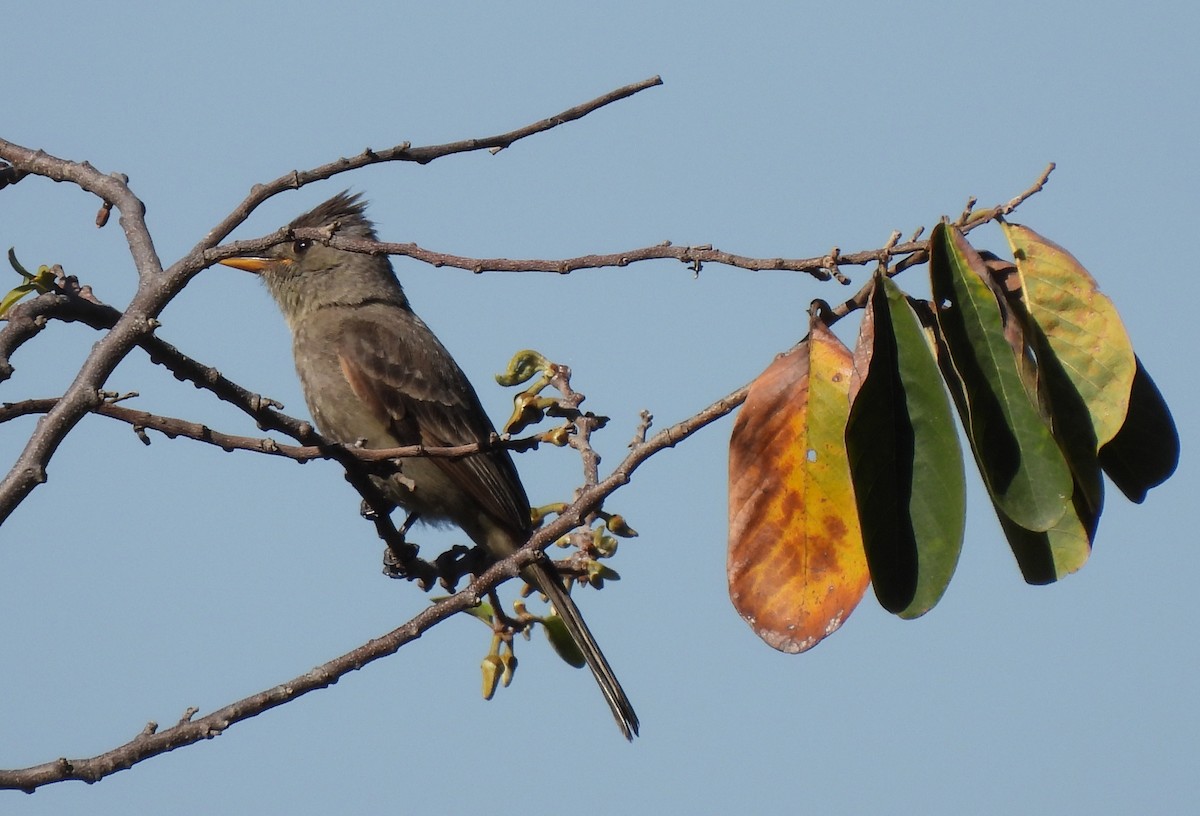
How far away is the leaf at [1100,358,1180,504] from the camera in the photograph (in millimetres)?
2488

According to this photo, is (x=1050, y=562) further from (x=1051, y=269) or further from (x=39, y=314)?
(x=39, y=314)

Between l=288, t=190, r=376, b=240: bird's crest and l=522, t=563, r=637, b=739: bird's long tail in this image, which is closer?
l=522, t=563, r=637, b=739: bird's long tail

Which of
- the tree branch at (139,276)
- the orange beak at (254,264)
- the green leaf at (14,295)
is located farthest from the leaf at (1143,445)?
the orange beak at (254,264)

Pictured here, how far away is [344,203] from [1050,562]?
18.6ft

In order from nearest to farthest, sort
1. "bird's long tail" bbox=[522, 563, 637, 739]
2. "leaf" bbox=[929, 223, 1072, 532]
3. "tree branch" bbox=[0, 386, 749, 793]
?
"leaf" bbox=[929, 223, 1072, 532]
"tree branch" bbox=[0, 386, 749, 793]
"bird's long tail" bbox=[522, 563, 637, 739]

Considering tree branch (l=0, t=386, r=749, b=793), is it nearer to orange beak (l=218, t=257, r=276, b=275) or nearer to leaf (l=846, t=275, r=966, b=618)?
leaf (l=846, t=275, r=966, b=618)

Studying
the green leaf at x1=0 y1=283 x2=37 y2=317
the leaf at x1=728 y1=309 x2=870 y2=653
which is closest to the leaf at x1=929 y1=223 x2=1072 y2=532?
the leaf at x1=728 y1=309 x2=870 y2=653

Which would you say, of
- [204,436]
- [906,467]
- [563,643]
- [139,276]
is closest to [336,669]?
[204,436]

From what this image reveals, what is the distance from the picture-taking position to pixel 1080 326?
240cm

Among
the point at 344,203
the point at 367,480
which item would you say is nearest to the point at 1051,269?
the point at 367,480

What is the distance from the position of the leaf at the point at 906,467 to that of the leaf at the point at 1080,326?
10.0 inches

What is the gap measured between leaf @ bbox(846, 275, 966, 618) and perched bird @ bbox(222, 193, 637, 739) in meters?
3.20

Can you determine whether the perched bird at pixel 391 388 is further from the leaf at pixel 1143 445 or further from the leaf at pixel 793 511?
the leaf at pixel 1143 445

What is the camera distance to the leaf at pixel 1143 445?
2.49 m
